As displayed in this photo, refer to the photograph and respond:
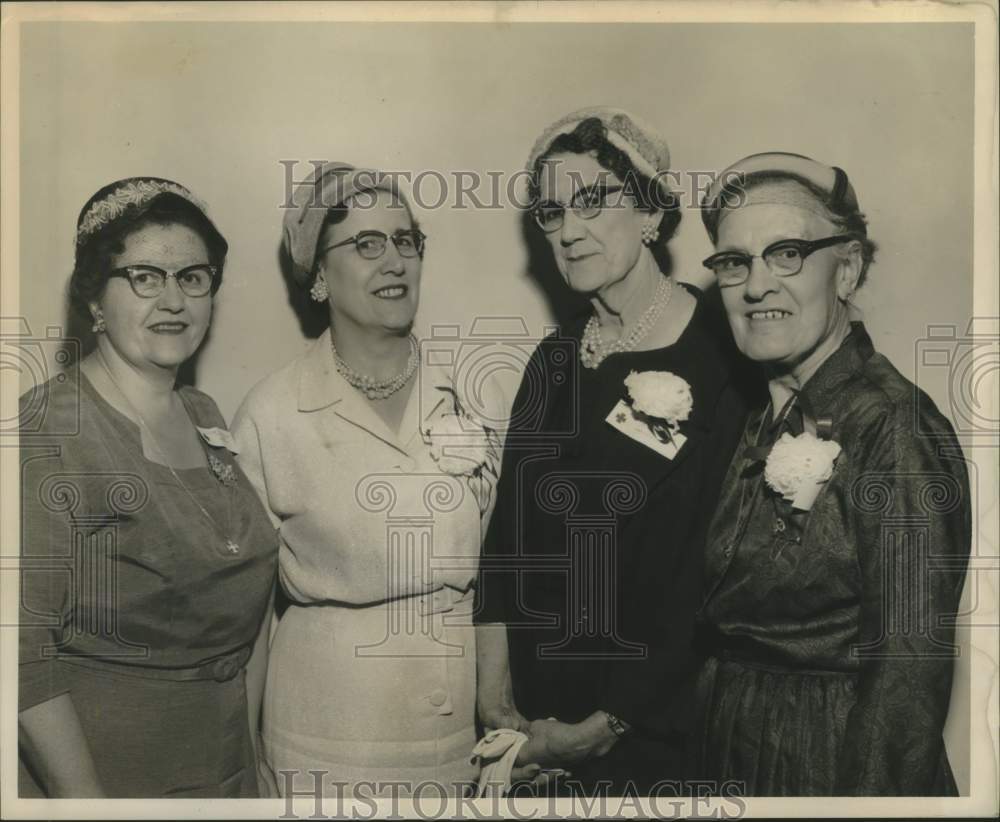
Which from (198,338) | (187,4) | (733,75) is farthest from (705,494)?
(187,4)

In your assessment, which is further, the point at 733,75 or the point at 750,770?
the point at 733,75

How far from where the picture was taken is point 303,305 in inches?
91.9

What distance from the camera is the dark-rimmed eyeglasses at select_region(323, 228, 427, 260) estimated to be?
2.26 meters

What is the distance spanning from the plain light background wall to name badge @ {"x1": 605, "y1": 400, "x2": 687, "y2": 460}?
0.76ft

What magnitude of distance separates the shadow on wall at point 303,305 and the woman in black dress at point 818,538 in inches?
31.3

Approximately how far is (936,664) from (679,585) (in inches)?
20.0

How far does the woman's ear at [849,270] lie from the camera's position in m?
2.20

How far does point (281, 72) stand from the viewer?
2330 mm

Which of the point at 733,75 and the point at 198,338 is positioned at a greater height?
the point at 733,75

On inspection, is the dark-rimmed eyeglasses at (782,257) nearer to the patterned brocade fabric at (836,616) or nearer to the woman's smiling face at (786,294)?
the woman's smiling face at (786,294)

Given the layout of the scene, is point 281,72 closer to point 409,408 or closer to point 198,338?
point 198,338

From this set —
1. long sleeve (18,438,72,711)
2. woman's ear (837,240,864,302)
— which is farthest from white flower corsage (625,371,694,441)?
long sleeve (18,438,72,711)

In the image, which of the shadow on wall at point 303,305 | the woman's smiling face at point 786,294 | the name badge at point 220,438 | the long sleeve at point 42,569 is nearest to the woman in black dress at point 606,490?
the woman's smiling face at point 786,294

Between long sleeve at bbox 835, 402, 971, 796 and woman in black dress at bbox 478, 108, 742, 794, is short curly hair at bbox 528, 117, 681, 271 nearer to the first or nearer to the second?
woman in black dress at bbox 478, 108, 742, 794
